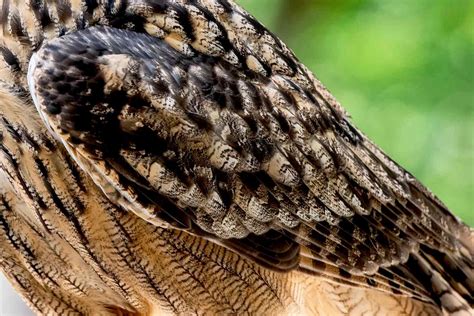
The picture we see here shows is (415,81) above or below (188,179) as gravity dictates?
above

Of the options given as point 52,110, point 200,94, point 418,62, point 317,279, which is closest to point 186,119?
point 200,94

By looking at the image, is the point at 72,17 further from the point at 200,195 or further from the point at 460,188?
the point at 460,188

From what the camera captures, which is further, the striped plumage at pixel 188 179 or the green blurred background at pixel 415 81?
the green blurred background at pixel 415 81

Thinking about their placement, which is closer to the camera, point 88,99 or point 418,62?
point 88,99

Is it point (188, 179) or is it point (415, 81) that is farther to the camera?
point (415, 81)

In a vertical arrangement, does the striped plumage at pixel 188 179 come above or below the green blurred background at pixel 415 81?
below
